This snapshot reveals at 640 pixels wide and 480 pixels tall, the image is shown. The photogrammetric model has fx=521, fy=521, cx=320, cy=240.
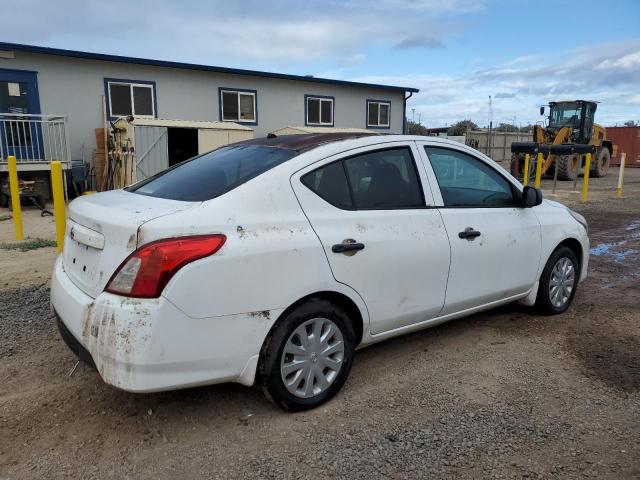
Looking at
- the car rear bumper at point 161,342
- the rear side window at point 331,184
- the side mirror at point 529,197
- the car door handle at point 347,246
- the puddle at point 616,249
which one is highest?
the rear side window at point 331,184

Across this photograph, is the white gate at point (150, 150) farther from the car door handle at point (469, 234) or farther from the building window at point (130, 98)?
the car door handle at point (469, 234)

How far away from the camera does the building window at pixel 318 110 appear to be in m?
18.6

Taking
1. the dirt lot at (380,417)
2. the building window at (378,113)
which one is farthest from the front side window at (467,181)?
the building window at (378,113)

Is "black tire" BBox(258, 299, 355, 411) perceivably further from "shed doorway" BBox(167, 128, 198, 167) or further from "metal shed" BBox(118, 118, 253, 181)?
"shed doorway" BBox(167, 128, 198, 167)

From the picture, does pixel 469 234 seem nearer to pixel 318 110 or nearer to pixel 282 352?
pixel 282 352

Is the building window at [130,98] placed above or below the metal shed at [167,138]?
above

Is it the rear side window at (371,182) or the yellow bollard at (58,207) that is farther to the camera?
the yellow bollard at (58,207)

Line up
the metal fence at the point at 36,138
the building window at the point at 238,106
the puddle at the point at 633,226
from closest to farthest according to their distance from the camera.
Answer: the puddle at the point at 633,226 → the metal fence at the point at 36,138 → the building window at the point at 238,106

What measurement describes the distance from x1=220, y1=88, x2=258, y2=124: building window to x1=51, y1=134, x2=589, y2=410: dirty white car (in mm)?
13567

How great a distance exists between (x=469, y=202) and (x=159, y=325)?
7.92 ft

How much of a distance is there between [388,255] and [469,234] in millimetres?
798

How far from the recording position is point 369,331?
322cm

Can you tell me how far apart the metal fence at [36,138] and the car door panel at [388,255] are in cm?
1139

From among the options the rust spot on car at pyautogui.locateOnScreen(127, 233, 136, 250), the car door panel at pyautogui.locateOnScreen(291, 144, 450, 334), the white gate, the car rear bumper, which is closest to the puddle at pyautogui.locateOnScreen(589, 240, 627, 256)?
the car door panel at pyautogui.locateOnScreen(291, 144, 450, 334)
